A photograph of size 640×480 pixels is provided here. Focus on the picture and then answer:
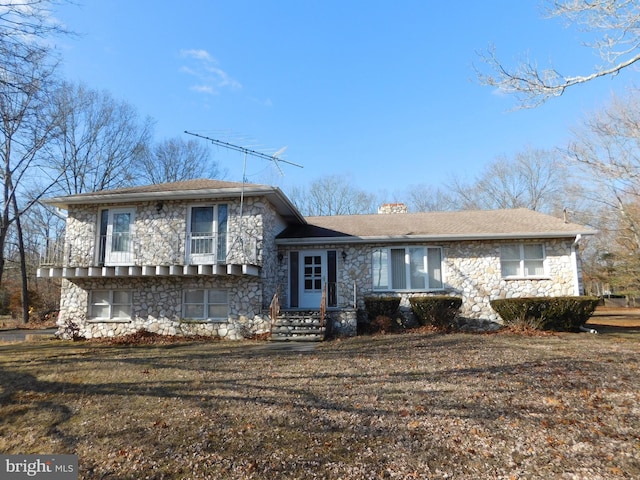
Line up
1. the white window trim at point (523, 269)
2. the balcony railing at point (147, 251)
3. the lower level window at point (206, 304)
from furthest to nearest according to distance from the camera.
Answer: the white window trim at point (523, 269) < the lower level window at point (206, 304) < the balcony railing at point (147, 251)

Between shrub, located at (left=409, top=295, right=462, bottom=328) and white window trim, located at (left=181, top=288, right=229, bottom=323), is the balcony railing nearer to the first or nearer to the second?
white window trim, located at (left=181, top=288, right=229, bottom=323)

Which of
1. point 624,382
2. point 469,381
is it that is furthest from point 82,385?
point 624,382

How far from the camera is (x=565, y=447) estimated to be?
13.7ft

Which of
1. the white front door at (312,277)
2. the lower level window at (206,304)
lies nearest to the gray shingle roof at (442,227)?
the white front door at (312,277)

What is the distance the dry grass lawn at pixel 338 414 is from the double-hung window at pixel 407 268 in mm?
5306

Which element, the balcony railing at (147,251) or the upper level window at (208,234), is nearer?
the balcony railing at (147,251)

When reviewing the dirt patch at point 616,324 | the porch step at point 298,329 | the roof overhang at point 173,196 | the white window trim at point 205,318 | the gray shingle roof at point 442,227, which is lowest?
the dirt patch at point 616,324

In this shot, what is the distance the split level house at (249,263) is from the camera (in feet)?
42.5

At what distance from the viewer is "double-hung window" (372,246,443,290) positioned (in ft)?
47.1

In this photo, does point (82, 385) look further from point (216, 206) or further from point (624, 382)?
point (624, 382)

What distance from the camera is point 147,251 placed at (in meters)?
13.4

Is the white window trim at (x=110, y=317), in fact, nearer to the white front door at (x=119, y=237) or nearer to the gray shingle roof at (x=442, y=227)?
the white front door at (x=119, y=237)

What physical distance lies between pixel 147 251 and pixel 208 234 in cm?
216

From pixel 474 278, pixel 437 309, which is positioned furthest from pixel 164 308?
pixel 474 278
